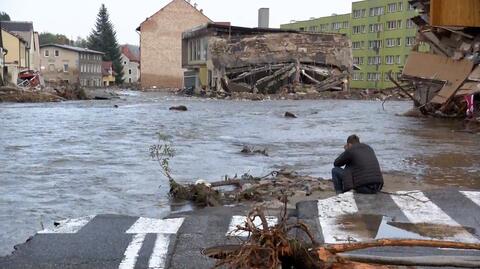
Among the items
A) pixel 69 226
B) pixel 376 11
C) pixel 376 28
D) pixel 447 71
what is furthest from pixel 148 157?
pixel 376 11

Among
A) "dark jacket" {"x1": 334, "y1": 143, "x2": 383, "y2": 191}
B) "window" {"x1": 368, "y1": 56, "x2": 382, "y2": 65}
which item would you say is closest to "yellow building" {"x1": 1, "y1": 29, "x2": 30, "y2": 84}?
"window" {"x1": 368, "y1": 56, "x2": 382, "y2": 65}

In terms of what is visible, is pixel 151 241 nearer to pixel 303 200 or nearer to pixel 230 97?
pixel 303 200

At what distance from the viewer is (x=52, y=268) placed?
5727 millimetres

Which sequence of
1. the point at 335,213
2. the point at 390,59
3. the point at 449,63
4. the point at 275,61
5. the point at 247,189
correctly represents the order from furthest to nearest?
the point at 390,59, the point at 275,61, the point at 449,63, the point at 247,189, the point at 335,213

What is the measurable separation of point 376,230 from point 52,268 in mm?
3554

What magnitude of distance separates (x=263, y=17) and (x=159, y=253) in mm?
71088

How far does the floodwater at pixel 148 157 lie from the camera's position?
9531 millimetres

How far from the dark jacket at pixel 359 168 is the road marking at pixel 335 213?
0.22 m

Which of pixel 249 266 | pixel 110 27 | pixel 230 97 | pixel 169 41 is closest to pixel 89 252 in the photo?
pixel 249 266

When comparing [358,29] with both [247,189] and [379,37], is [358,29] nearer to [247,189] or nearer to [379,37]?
[379,37]

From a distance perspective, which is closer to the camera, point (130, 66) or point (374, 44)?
point (374, 44)

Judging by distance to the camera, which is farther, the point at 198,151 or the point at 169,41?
the point at 169,41

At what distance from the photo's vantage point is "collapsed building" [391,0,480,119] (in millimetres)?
19016

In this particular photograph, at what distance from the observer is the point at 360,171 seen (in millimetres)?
9188
